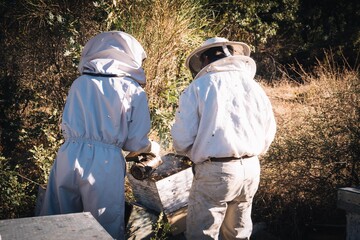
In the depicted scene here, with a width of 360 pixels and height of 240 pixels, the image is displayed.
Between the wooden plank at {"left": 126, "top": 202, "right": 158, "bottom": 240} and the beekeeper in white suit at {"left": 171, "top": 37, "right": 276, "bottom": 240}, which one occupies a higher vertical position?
the beekeeper in white suit at {"left": 171, "top": 37, "right": 276, "bottom": 240}

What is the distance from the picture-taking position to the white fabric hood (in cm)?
313

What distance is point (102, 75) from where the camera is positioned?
3.08 metres

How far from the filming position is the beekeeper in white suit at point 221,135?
298 centimetres

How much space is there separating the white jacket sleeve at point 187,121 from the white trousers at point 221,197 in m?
0.23

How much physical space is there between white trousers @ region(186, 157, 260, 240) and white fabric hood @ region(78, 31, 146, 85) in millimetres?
958

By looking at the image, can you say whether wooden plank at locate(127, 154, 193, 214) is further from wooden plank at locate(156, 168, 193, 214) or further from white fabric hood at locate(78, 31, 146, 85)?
white fabric hood at locate(78, 31, 146, 85)

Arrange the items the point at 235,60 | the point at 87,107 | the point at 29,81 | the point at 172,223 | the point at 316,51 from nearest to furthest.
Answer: the point at 87,107 → the point at 235,60 → the point at 172,223 → the point at 29,81 → the point at 316,51

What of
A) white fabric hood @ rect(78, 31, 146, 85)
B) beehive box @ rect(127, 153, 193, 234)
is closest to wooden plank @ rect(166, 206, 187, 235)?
beehive box @ rect(127, 153, 193, 234)

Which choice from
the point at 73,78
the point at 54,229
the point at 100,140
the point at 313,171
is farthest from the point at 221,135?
the point at 73,78

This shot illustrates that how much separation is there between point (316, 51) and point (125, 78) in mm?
13929

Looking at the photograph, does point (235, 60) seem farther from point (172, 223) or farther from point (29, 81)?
point (29, 81)

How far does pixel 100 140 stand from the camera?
298cm

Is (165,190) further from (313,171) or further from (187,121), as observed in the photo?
(313,171)

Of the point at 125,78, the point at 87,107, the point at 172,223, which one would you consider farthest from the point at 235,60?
the point at 172,223
